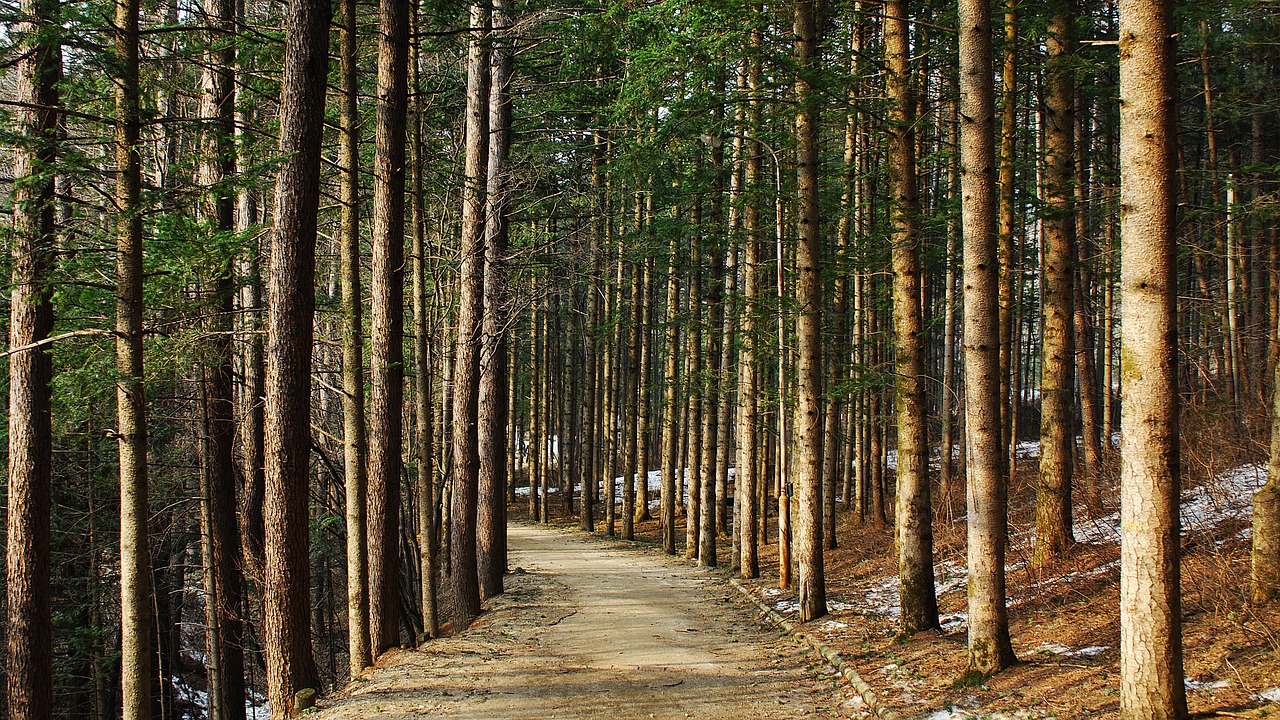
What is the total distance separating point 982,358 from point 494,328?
7599mm

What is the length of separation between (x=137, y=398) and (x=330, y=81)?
20.5 feet

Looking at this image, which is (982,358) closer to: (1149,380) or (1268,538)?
(1149,380)

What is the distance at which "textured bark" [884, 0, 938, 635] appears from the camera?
27.6 feet

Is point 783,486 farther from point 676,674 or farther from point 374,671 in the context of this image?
point 374,671

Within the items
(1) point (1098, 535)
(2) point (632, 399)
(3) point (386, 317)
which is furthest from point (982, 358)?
(2) point (632, 399)

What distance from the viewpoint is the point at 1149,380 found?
4.65 meters

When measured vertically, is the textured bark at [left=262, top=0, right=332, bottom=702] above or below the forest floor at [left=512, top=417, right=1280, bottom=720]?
above

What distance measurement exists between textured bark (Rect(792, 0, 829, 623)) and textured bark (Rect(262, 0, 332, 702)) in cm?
566

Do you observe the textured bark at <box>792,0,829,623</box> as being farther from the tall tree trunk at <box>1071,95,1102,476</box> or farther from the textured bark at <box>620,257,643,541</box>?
the textured bark at <box>620,257,643,541</box>

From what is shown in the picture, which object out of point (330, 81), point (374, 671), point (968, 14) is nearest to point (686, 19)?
point (968, 14)

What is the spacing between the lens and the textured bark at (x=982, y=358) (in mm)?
6547

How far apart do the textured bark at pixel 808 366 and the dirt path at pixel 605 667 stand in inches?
37.6

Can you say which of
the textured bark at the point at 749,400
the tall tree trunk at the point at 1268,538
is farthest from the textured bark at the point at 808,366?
the tall tree trunk at the point at 1268,538

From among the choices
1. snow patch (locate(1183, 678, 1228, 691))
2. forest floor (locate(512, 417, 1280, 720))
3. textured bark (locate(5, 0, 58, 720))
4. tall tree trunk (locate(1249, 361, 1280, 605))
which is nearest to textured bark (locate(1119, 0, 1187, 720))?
forest floor (locate(512, 417, 1280, 720))
